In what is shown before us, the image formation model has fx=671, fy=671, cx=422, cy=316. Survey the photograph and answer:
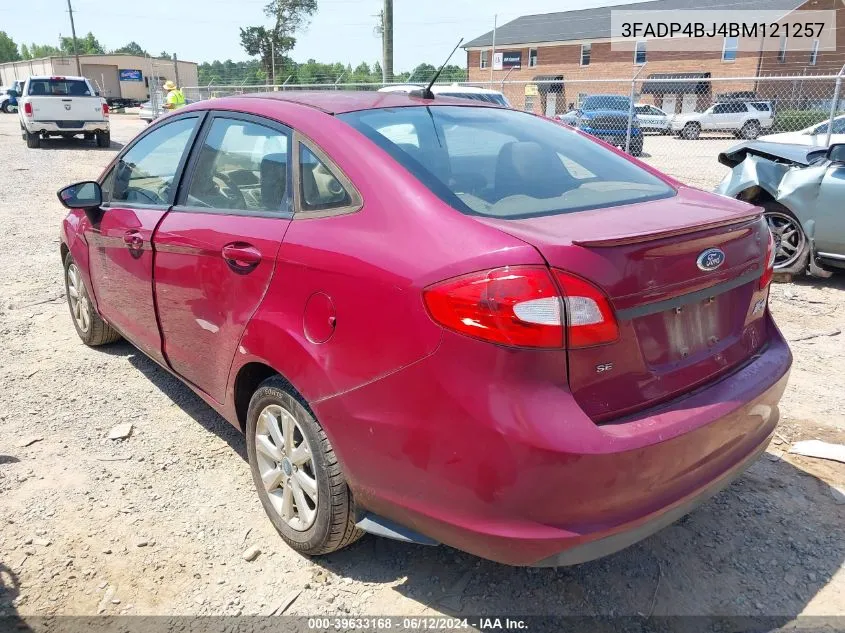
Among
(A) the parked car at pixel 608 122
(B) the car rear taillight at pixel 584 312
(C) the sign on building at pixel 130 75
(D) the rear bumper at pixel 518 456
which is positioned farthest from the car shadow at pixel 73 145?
(C) the sign on building at pixel 130 75

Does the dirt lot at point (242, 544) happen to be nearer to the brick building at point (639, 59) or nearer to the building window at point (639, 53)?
the brick building at point (639, 59)

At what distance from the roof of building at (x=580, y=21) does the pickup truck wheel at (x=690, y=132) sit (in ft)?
62.0

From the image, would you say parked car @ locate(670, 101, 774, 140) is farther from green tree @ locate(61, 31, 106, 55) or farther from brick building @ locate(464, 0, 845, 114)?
green tree @ locate(61, 31, 106, 55)

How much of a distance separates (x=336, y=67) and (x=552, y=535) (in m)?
57.5

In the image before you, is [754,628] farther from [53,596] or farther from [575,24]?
[575,24]

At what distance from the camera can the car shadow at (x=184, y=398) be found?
3549 millimetres

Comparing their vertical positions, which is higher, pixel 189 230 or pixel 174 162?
pixel 174 162

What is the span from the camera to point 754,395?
2252 mm

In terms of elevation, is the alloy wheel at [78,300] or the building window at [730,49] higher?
the building window at [730,49]

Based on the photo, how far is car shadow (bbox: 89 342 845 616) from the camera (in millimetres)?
2381

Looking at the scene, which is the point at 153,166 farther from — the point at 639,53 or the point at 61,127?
the point at 639,53

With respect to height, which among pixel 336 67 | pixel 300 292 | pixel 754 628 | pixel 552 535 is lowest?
pixel 754 628

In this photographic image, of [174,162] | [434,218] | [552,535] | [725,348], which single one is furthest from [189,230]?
[725,348]

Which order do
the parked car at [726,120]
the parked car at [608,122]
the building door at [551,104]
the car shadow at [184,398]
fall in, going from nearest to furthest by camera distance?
1. the car shadow at [184,398]
2. the parked car at [608,122]
3. the parked car at [726,120]
4. the building door at [551,104]
